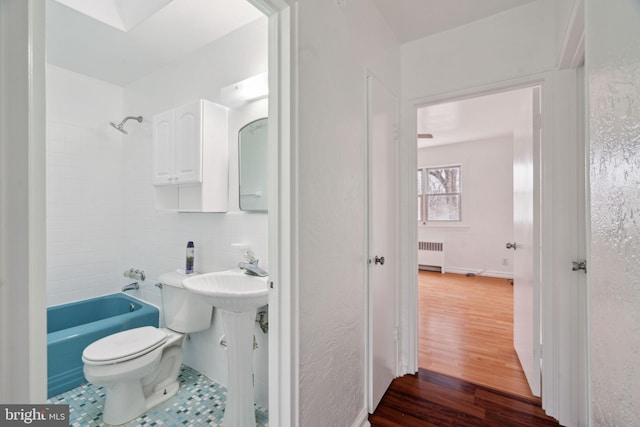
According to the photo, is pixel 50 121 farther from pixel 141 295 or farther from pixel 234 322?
pixel 234 322

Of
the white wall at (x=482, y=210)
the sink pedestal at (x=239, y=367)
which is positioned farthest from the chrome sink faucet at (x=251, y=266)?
the white wall at (x=482, y=210)

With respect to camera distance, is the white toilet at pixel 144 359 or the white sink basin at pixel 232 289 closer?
the white sink basin at pixel 232 289

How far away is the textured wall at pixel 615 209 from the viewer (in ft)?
1.79

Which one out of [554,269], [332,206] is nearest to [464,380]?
[554,269]

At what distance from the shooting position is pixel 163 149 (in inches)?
88.1

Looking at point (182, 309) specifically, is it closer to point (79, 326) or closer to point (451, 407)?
point (79, 326)

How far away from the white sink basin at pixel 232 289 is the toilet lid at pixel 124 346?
51 centimetres

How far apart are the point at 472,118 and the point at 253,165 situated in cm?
349

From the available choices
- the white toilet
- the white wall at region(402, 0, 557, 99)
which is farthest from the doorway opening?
the white toilet

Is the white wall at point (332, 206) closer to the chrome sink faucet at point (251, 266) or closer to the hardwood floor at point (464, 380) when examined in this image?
the hardwood floor at point (464, 380)

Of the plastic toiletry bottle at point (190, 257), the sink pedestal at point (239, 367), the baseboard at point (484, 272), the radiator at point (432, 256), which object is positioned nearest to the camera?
the sink pedestal at point (239, 367)

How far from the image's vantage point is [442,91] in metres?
2.03

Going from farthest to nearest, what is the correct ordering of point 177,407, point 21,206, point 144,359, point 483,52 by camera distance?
point 483,52
point 177,407
point 144,359
point 21,206

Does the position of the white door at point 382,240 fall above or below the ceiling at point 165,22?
below
